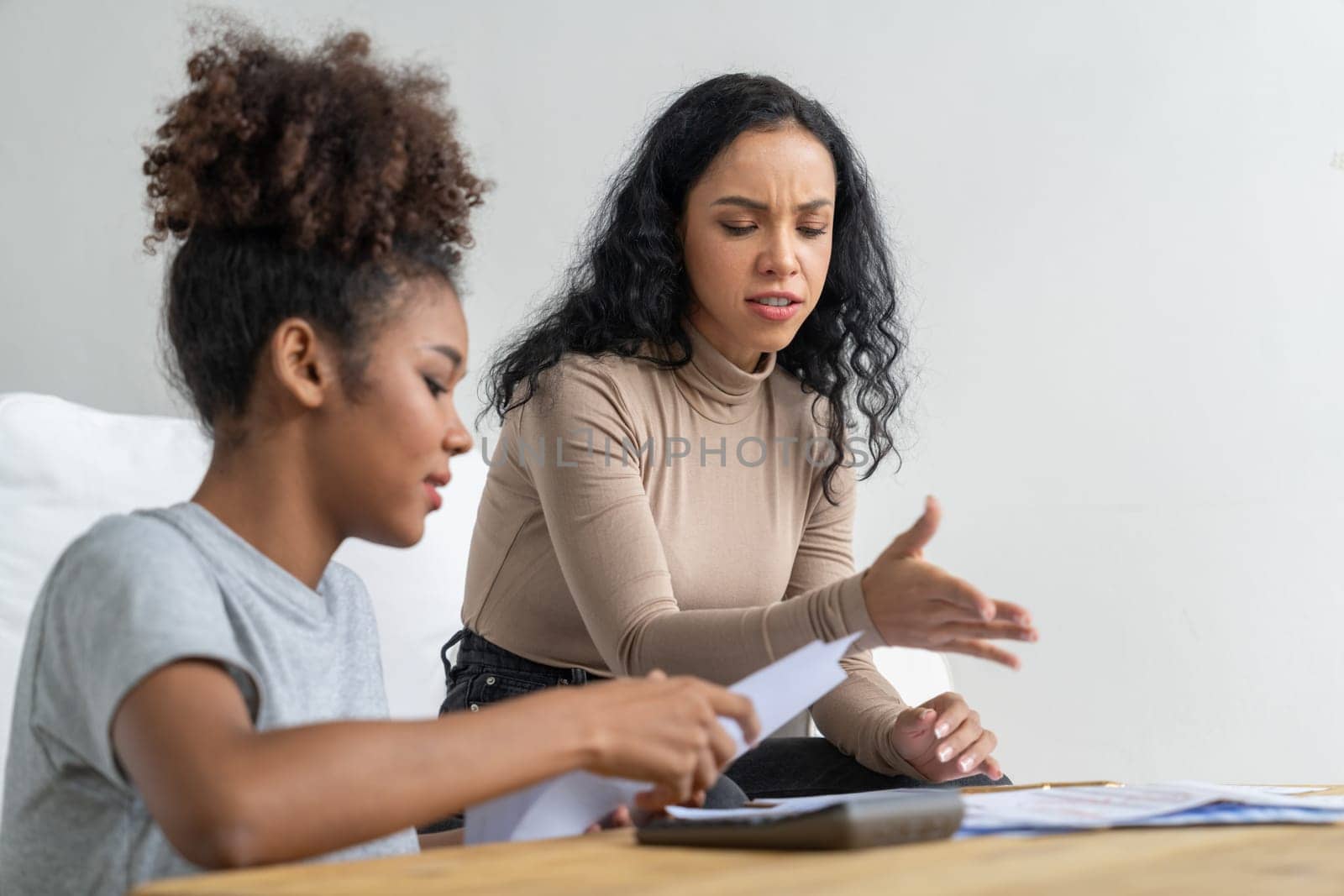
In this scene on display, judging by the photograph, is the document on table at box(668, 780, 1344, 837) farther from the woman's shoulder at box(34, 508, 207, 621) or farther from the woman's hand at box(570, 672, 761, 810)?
the woman's shoulder at box(34, 508, 207, 621)

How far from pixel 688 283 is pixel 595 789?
2.93 ft

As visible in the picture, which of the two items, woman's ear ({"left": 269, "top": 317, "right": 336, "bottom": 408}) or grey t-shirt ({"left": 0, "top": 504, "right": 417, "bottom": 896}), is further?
woman's ear ({"left": 269, "top": 317, "right": 336, "bottom": 408})

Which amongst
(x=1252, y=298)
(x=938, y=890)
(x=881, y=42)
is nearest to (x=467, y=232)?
(x=938, y=890)

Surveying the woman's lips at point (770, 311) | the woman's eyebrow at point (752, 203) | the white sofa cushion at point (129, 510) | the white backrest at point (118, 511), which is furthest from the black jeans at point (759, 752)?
the woman's eyebrow at point (752, 203)

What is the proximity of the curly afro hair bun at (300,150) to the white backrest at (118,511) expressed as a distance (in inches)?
32.9

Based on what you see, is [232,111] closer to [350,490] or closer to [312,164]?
[312,164]

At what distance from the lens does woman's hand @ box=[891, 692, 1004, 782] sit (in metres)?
1.35

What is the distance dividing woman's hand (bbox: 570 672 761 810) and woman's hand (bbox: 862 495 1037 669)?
11.8 inches

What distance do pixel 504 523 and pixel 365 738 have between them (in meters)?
0.90

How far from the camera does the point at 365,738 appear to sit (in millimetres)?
658

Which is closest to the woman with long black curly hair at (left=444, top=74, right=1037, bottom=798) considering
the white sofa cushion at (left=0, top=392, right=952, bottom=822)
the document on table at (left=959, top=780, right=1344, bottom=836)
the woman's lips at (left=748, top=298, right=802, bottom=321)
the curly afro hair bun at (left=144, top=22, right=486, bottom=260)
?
the woman's lips at (left=748, top=298, right=802, bottom=321)

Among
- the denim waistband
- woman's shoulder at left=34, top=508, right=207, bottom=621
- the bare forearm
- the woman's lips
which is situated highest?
the woman's lips

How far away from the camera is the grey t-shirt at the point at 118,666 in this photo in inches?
27.2

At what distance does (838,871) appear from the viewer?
0.61 meters
